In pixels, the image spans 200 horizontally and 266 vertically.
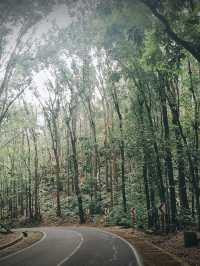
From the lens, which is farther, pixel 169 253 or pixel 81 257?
pixel 169 253

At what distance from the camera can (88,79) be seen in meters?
34.9

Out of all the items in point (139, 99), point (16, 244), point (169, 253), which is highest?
point (139, 99)

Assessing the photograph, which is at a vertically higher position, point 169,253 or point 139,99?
point 139,99

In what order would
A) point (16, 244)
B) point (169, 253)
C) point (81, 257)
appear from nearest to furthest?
point (81, 257) → point (169, 253) → point (16, 244)

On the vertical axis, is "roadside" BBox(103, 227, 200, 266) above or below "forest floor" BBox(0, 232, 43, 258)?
above

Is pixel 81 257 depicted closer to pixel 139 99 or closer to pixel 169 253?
pixel 169 253

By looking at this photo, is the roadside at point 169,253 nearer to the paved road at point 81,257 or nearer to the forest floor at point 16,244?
the paved road at point 81,257

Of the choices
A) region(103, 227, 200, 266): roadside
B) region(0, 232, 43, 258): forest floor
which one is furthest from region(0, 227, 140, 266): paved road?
region(0, 232, 43, 258): forest floor

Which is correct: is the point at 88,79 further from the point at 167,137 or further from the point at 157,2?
the point at 157,2

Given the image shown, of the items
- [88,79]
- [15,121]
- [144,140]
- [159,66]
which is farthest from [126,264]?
[88,79]

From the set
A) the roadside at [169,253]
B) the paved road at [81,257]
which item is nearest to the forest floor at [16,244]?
the paved road at [81,257]

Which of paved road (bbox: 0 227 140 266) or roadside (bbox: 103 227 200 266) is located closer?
roadside (bbox: 103 227 200 266)

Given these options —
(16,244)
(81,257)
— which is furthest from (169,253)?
(16,244)

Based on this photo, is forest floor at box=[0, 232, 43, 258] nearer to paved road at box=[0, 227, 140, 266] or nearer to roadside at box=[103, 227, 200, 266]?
paved road at box=[0, 227, 140, 266]
